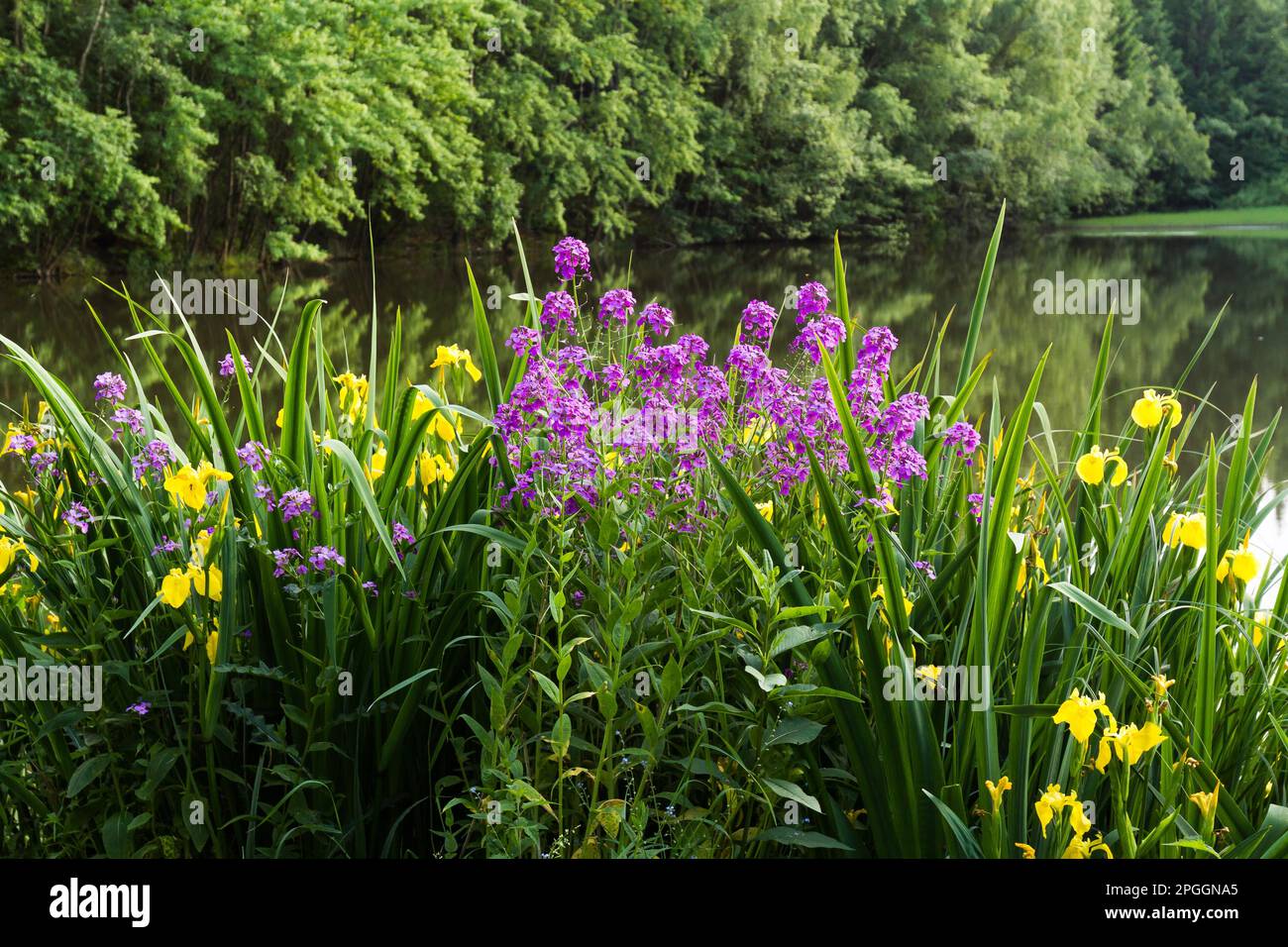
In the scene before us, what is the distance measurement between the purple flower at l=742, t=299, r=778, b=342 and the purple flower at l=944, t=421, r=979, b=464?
363 mm

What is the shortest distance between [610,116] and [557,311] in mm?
24354

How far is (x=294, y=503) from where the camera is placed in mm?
1782

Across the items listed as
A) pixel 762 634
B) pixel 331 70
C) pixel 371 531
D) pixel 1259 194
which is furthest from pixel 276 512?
pixel 1259 194

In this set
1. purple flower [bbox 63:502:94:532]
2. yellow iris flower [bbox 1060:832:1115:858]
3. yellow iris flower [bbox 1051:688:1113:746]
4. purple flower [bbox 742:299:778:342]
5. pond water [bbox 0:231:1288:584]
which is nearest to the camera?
yellow iris flower [bbox 1051:688:1113:746]

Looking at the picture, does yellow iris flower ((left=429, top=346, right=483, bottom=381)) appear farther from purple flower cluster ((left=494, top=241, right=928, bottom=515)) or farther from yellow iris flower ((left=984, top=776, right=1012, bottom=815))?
yellow iris flower ((left=984, top=776, right=1012, bottom=815))

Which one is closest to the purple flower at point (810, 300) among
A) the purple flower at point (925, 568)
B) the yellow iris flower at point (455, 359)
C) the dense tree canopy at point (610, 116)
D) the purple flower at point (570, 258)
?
the purple flower at point (570, 258)

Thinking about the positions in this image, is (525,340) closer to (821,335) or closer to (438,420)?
(438,420)

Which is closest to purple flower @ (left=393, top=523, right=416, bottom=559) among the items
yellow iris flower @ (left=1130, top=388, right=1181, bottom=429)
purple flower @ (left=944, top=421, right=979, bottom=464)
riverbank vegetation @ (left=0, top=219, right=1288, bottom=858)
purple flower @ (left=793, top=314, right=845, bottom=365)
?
riverbank vegetation @ (left=0, top=219, right=1288, bottom=858)

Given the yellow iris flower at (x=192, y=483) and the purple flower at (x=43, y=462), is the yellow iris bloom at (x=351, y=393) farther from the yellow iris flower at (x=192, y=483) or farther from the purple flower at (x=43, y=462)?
the yellow iris flower at (x=192, y=483)

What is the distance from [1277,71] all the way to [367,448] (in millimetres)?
51651

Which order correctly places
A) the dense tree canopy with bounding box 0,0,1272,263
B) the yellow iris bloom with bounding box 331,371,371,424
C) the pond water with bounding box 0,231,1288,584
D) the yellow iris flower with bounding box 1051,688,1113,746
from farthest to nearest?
the dense tree canopy with bounding box 0,0,1272,263 → the pond water with bounding box 0,231,1288,584 → the yellow iris bloom with bounding box 331,371,371,424 → the yellow iris flower with bounding box 1051,688,1113,746

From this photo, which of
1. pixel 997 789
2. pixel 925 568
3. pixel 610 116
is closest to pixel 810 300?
pixel 925 568

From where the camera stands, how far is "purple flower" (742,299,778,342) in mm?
2078

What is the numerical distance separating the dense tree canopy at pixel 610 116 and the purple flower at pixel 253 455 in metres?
10.8
